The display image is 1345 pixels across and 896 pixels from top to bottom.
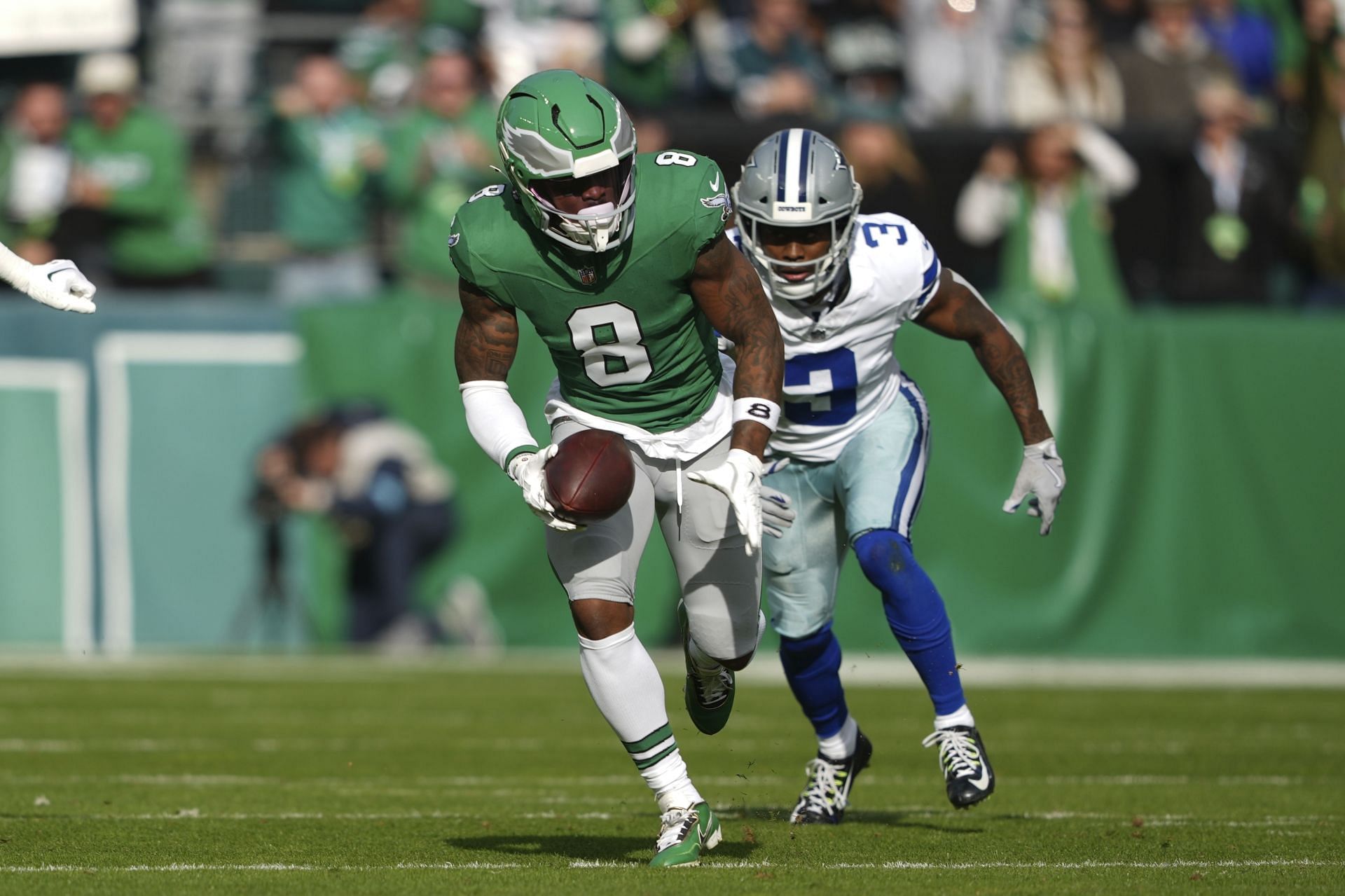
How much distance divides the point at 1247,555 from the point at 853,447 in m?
5.93

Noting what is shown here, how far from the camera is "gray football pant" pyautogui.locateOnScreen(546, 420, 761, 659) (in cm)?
526

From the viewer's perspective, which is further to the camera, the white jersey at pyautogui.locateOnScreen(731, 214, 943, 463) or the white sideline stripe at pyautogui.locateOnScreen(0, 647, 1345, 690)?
the white sideline stripe at pyautogui.locateOnScreen(0, 647, 1345, 690)

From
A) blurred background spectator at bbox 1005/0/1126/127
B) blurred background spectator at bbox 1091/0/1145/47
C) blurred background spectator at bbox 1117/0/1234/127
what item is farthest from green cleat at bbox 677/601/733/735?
blurred background spectator at bbox 1091/0/1145/47

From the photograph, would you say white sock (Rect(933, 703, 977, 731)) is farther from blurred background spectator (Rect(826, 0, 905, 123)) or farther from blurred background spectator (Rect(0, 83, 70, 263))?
blurred background spectator (Rect(826, 0, 905, 123))

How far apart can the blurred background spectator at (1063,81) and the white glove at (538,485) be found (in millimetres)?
8193

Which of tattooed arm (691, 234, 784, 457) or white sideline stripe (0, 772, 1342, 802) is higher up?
tattooed arm (691, 234, 784, 457)

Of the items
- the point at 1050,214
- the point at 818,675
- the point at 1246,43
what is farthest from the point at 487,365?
the point at 1246,43

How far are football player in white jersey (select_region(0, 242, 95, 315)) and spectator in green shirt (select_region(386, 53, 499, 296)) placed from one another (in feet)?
19.8

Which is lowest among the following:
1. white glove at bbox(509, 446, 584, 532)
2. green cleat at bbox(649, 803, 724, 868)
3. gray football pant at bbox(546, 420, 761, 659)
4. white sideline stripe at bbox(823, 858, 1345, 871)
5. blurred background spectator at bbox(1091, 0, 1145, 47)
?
white sideline stripe at bbox(823, 858, 1345, 871)

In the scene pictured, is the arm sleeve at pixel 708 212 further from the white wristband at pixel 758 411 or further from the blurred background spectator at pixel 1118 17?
the blurred background spectator at pixel 1118 17

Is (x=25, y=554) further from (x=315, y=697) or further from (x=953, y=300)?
(x=953, y=300)

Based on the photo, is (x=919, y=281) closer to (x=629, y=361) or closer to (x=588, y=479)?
(x=629, y=361)

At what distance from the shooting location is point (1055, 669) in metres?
11.4

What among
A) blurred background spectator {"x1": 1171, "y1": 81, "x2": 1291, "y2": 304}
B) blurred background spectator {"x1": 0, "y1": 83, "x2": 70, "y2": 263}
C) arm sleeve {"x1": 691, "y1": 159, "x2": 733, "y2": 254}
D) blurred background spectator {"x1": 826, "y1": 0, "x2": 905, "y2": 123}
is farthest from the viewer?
blurred background spectator {"x1": 826, "y1": 0, "x2": 905, "y2": 123}
